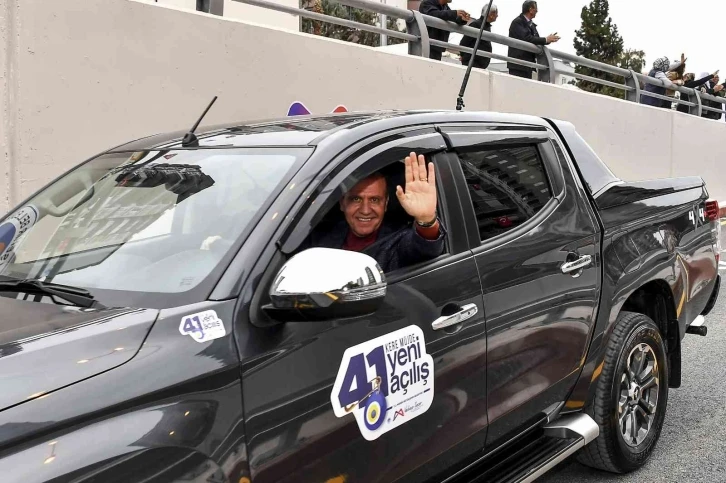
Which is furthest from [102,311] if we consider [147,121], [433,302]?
[147,121]

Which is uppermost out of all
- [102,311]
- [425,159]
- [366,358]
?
[425,159]

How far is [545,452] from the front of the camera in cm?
323

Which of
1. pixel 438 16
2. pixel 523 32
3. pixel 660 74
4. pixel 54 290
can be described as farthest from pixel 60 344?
pixel 660 74

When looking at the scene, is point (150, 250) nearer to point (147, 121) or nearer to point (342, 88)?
point (147, 121)

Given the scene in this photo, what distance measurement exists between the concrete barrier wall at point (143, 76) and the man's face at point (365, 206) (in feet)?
11.7

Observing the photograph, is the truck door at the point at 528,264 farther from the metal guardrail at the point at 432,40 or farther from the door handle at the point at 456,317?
the metal guardrail at the point at 432,40

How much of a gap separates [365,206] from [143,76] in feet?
13.9

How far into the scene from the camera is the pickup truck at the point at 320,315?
5.98 ft

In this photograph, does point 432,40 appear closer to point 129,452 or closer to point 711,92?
point 129,452

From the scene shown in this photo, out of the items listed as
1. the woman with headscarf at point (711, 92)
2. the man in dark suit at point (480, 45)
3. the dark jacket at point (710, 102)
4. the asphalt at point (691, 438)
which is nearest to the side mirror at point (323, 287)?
the asphalt at point (691, 438)

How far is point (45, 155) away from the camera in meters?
5.77

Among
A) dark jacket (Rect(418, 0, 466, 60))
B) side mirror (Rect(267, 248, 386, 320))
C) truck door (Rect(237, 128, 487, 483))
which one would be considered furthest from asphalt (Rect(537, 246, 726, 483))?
dark jacket (Rect(418, 0, 466, 60))

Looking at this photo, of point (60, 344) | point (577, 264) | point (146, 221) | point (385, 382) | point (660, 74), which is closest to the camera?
point (60, 344)

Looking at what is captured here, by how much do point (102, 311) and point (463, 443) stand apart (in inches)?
56.0
